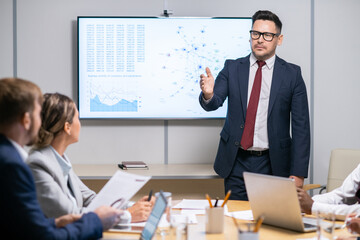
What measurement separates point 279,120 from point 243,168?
0.41 metres

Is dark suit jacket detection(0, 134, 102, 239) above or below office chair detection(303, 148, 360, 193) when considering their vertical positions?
above

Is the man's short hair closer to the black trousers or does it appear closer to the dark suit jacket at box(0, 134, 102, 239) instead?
the dark suit jacket at box(0, 134, 102, 239)

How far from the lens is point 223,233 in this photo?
6.62 ft

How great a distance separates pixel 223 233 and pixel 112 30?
97.5 inches

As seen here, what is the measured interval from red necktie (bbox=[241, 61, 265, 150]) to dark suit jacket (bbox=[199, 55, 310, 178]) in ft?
0.10

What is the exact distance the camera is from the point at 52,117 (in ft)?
7.16

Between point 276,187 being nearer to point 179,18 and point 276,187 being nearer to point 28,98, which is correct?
point 28,98

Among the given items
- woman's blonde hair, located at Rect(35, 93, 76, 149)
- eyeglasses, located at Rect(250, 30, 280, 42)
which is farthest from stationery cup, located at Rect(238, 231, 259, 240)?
eyeglasses, located at Rect(250, 30, 280, 42)

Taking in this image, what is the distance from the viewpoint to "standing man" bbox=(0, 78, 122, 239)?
149 centimetres

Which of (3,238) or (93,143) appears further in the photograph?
(93,143)

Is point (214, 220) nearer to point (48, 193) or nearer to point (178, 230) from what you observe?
point (178, 230)

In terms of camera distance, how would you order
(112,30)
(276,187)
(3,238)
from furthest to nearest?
1. (112,30)
2. (276,187)
3. (3,238)

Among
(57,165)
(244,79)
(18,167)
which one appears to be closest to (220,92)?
(244,79)

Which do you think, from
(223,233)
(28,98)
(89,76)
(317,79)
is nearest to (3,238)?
(28,98)
